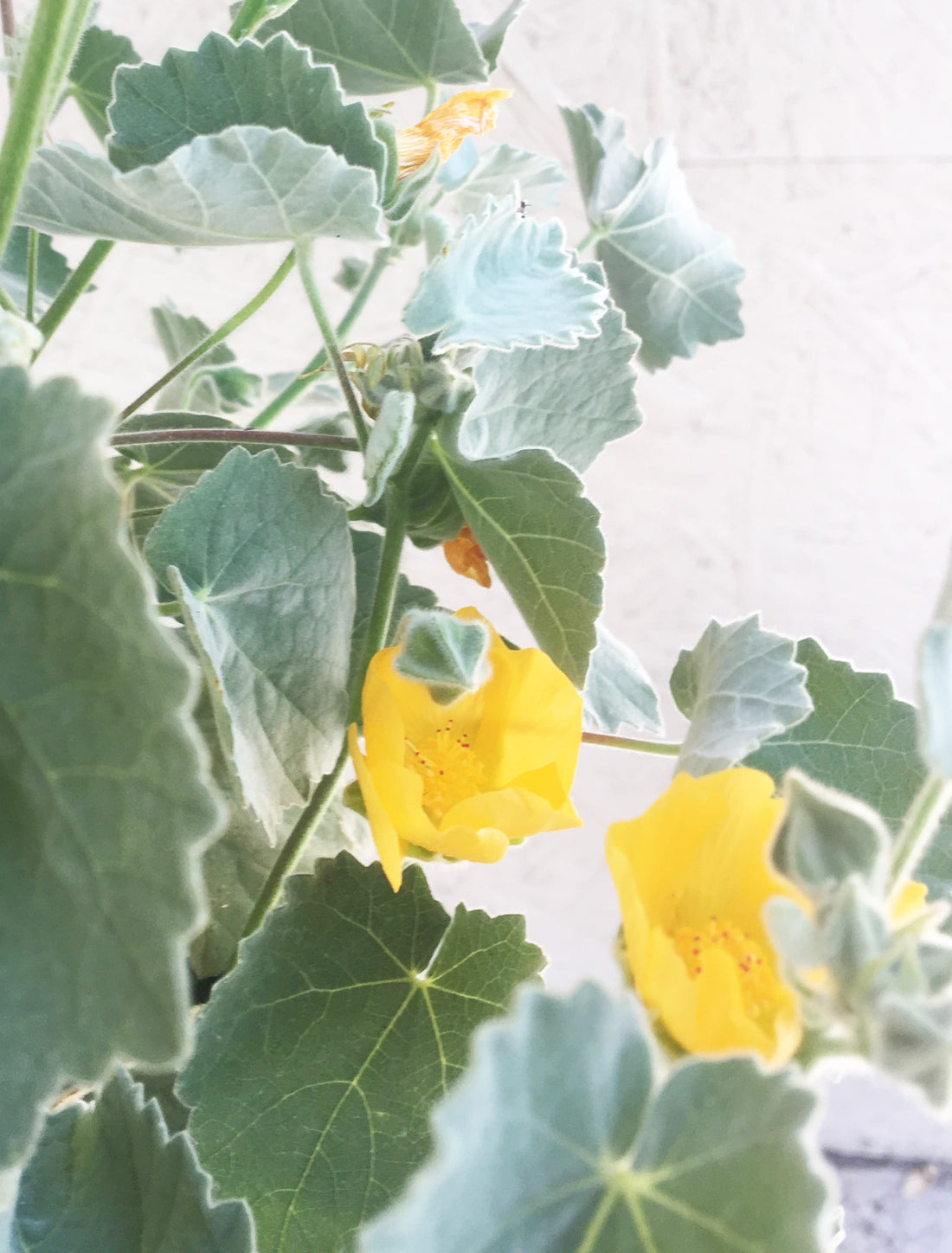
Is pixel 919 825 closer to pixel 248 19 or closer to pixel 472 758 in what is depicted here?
pixel 472 758

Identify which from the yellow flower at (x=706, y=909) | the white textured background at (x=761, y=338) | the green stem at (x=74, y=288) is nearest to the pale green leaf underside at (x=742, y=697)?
the yellow flower at (x=706, y=909)

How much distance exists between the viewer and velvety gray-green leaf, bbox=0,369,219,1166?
0.52 ft

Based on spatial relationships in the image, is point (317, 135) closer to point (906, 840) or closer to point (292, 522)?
point (292, 522)

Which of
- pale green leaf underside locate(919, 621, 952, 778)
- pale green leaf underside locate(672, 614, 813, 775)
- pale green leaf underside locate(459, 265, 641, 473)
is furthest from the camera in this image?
pale green leaf underside locate(459, 265, 641, 473)

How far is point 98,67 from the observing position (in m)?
0.43

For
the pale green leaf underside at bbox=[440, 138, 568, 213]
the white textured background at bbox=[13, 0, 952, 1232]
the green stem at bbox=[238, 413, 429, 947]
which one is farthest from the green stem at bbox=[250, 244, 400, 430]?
the white textured background at bbox=[13, 0, 952, 1232]

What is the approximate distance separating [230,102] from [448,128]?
0.08m

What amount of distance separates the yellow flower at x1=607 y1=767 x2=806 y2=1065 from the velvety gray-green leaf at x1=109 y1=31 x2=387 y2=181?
0.22 meters

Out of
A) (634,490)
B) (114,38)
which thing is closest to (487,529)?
(114,38)

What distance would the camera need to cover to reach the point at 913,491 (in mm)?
961

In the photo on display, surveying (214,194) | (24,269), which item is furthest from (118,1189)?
(24,269)

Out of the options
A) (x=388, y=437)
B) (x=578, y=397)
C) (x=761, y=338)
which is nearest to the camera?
(x=388, y=437)

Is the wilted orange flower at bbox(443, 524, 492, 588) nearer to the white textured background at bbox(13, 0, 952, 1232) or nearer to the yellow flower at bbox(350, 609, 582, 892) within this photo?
the yellow flower at bbox(350, 609, 582, 892)

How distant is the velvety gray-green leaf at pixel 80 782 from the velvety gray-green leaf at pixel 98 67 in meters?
0.32
